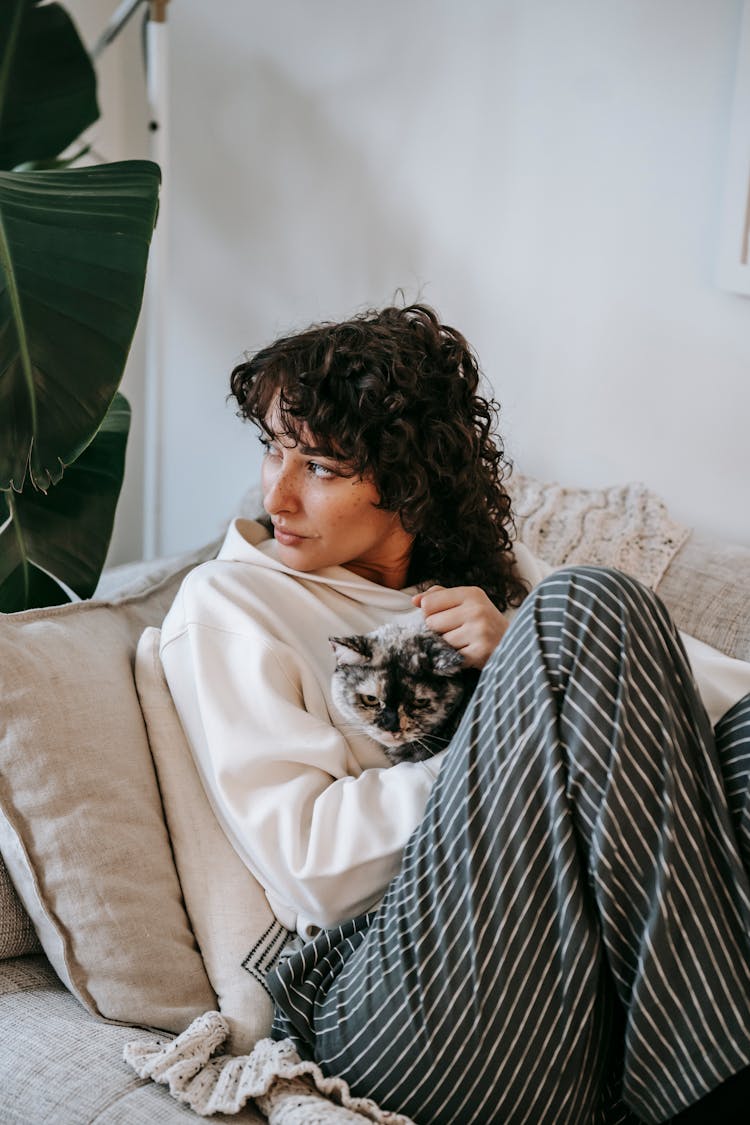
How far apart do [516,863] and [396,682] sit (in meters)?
0.31

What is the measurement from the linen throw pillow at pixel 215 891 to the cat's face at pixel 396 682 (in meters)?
0.21

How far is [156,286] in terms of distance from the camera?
6.95ft

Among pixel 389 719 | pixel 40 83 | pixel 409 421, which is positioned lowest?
pixel 389 719

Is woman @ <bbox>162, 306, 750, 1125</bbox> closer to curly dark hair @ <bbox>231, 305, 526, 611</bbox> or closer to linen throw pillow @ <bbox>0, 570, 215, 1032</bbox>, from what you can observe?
linen throw pillow @ <bbox>0, 570, 215, 1032</bbox>

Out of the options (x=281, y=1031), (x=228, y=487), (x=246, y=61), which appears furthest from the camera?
(x=228, y=487)

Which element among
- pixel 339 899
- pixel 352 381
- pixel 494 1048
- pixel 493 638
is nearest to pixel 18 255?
pixel 352 381

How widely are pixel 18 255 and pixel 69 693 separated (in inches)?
21.5

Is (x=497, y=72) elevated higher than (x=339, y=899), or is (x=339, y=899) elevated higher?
(x=497, y=72)

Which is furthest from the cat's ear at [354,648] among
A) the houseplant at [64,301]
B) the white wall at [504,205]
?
the white wall at [504,205]

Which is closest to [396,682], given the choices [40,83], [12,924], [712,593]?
[12,924]

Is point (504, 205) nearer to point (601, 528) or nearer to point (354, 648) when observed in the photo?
point (601, 528)

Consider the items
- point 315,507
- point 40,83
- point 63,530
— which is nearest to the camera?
point 315,507

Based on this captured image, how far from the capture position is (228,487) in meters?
2.45

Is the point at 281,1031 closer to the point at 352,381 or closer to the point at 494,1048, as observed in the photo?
the point at 494,1048
